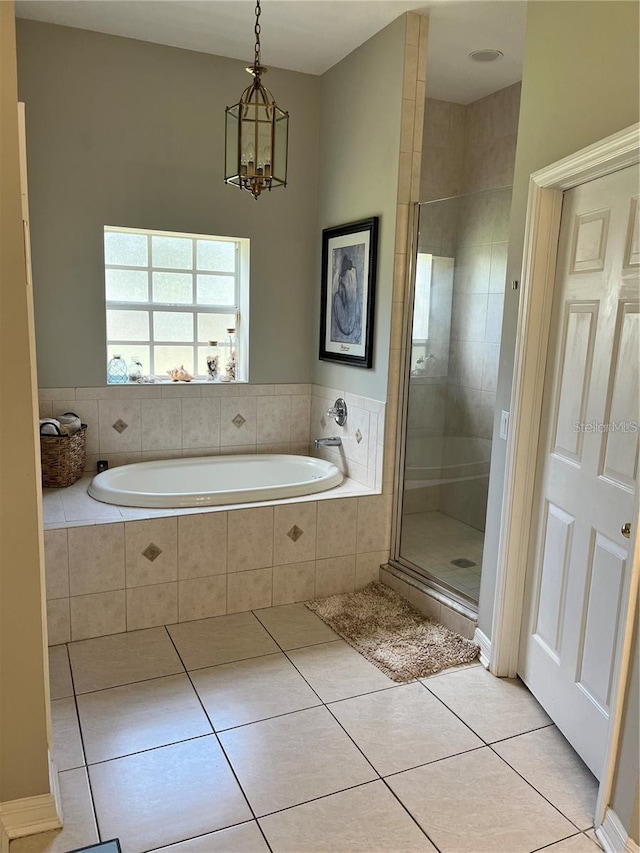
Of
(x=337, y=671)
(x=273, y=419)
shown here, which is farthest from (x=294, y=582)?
(x=273, y=419)

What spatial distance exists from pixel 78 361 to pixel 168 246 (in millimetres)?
921

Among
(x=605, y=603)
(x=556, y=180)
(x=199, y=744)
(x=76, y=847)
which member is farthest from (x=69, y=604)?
(x=556, y=180)

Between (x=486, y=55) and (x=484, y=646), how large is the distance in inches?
127

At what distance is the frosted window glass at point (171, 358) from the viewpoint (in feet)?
13.4

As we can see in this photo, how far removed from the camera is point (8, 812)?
1801 mm

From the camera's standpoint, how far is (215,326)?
4.22 meters

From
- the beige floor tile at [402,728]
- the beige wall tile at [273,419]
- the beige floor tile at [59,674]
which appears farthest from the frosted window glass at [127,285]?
the beige floor tile at [402,728]

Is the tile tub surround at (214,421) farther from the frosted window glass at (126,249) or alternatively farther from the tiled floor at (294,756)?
the tiled floor at (294,756)

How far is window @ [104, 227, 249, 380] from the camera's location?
3.92 m

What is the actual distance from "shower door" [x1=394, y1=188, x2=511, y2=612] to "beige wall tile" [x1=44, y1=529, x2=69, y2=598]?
1739mm

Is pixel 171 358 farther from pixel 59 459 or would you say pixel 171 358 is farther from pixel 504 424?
pixel 504 424

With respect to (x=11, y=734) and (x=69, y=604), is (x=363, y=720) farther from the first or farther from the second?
(x=69, y=604)

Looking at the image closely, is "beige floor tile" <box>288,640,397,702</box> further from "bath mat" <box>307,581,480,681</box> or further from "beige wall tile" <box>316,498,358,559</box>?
"beige wall tile" <box>316,498,358,559</box>

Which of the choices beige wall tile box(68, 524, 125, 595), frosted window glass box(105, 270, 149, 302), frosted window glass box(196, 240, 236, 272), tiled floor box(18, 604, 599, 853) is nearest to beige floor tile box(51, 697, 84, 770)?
tiled floor box(18, 604, 599, 853)
